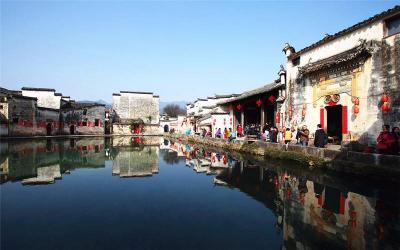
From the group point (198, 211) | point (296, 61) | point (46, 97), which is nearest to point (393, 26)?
point (296, 61)

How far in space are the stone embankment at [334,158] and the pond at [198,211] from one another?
503mm

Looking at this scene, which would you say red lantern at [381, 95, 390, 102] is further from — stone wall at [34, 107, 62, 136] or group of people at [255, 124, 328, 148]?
stone wall at [34, 107, 62, 136]

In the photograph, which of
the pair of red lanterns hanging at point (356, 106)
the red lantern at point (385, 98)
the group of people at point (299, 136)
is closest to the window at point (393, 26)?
the red lantern at point (385, 98)

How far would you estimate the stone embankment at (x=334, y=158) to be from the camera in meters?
7.98

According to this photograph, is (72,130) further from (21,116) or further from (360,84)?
(360,84)

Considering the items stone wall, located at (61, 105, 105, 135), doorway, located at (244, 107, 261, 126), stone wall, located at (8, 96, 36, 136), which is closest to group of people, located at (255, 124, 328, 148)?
doorway, located at (244, 107, 261, 126)

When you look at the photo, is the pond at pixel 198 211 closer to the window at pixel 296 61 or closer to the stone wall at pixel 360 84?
the stone wall at pixel 360 84

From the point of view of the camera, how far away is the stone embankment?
26.2 feet

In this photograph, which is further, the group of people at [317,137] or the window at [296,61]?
the window at [296,61]

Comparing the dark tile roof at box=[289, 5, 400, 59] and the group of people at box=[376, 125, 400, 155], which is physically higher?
the dark tile roof at box=[289, 5, 400, 59]

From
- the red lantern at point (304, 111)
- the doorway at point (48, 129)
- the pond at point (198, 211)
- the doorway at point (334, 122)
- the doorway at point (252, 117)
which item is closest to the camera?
the pond at point (198, 211)

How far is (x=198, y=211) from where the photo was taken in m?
5.86

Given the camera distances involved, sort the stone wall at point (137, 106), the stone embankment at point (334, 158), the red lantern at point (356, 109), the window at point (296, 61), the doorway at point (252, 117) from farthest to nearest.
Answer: the stone wall at point (137, 106) → the doorway at point (252, 117) → the window at point (296, 61) → the red lantern at point (356, 109) → the stone embankment at point (334, 158)

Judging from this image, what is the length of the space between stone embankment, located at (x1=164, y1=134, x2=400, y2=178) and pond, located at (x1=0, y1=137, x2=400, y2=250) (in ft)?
1.65
